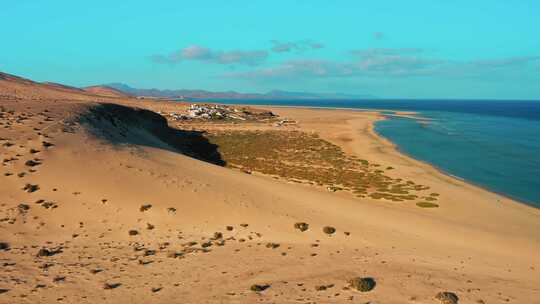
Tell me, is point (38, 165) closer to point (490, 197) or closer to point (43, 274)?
point (43, 274)

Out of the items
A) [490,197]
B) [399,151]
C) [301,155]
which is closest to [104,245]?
[490,197]

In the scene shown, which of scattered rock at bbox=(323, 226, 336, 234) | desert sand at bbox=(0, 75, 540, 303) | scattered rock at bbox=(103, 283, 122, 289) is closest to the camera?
scattered rock at bbox=(103, 283, 122, 289)

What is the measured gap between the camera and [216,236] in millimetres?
27328

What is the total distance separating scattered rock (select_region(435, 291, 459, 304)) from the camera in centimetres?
1898

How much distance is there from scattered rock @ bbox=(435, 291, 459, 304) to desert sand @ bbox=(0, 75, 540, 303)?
32cm

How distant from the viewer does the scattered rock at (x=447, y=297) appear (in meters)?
19.0

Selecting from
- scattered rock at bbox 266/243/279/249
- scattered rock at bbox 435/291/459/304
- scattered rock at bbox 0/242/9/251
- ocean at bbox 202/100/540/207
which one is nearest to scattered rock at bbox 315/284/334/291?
scattered rock at bbox 435/291/459/304

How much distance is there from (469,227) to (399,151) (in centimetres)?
4075

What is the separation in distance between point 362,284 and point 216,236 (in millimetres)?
10483

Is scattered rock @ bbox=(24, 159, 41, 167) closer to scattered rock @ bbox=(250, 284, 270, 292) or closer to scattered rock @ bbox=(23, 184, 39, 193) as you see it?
scattered rock @ bbox=(23, 184, 39, 193)

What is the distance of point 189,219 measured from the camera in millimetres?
29969

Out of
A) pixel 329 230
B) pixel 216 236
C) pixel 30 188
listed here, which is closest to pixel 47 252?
pixel 216 236

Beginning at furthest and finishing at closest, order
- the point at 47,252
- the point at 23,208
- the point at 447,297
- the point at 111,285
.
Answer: the point at 23,208
the point at 47,252
the point at 111,285
the point at 447,297

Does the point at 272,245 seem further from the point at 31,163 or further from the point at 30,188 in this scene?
the point at 31,163
